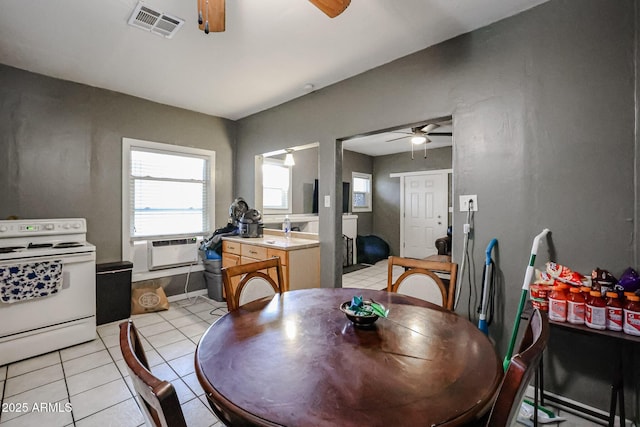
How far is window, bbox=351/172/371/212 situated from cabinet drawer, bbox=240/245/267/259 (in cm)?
367

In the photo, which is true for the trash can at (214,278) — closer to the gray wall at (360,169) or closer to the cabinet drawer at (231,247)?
the cabinet drawer at (231,247)

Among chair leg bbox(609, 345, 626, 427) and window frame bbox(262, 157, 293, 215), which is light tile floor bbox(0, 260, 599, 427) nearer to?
chair leg bbox(609, 345, 626, 427)

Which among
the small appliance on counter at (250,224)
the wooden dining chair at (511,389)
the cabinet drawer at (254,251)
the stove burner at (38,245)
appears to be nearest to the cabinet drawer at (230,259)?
→ the cabinet drawer at (254,251)

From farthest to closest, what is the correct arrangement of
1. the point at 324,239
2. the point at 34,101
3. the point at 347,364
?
the point at 324,239
the point at 34,101
the point at 347,364

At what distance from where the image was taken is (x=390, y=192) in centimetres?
697

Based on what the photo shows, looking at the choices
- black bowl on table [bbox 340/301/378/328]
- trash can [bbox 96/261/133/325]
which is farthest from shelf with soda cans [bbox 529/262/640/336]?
trash can [bbox 96/261/133/325]

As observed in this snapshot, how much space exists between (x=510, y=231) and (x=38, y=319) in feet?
12.7

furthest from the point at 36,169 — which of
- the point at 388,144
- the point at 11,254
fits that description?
the point at 388,144

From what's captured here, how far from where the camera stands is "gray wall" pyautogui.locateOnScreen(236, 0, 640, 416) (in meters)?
1.70

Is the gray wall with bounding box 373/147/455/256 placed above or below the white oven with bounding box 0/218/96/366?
above

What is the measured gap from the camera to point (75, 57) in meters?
2.63

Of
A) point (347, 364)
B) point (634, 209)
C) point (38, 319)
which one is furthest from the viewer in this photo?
point (38, 319)

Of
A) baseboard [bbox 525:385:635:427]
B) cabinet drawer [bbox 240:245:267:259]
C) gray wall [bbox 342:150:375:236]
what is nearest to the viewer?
baseboard [bbox 525:385:635:427]

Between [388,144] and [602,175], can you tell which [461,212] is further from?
[388,144]
